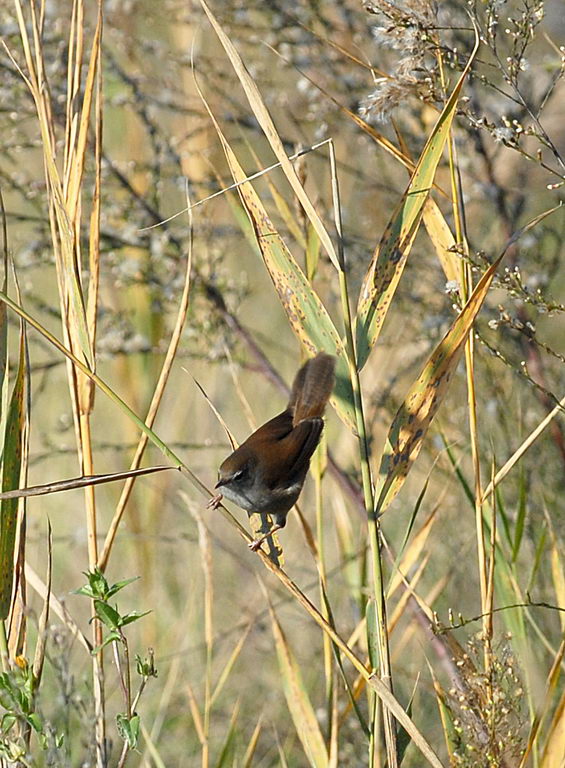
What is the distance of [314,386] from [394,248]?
206 millimetres

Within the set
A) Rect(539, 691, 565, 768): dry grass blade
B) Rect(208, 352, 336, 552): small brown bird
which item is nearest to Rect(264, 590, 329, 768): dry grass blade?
Rect(208, 352, 336, 552): small brown bird

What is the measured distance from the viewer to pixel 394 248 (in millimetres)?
1088

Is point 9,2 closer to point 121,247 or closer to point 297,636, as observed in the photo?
point 121,247

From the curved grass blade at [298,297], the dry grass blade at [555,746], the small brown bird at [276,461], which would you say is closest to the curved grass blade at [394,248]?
the curved grass blade at [298,297]

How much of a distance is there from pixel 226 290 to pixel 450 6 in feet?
3.25

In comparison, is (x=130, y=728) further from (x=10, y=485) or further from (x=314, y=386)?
(x=314, y=386)

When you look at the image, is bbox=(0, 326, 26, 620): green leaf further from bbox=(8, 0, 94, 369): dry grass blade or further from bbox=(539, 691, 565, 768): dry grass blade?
bbox=(539, 691, 565, 768): dry grass blade

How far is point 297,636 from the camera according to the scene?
3.07 meters

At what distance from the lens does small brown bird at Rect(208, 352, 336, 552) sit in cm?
127

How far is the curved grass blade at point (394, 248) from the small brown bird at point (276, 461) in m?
0.19

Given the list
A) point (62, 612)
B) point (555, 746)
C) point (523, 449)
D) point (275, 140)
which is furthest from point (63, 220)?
point (555, 746)

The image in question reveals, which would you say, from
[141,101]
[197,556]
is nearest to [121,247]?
[141,101]

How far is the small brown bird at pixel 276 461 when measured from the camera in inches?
50.2

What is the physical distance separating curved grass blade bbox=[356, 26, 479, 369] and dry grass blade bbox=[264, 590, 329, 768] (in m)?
0.53
